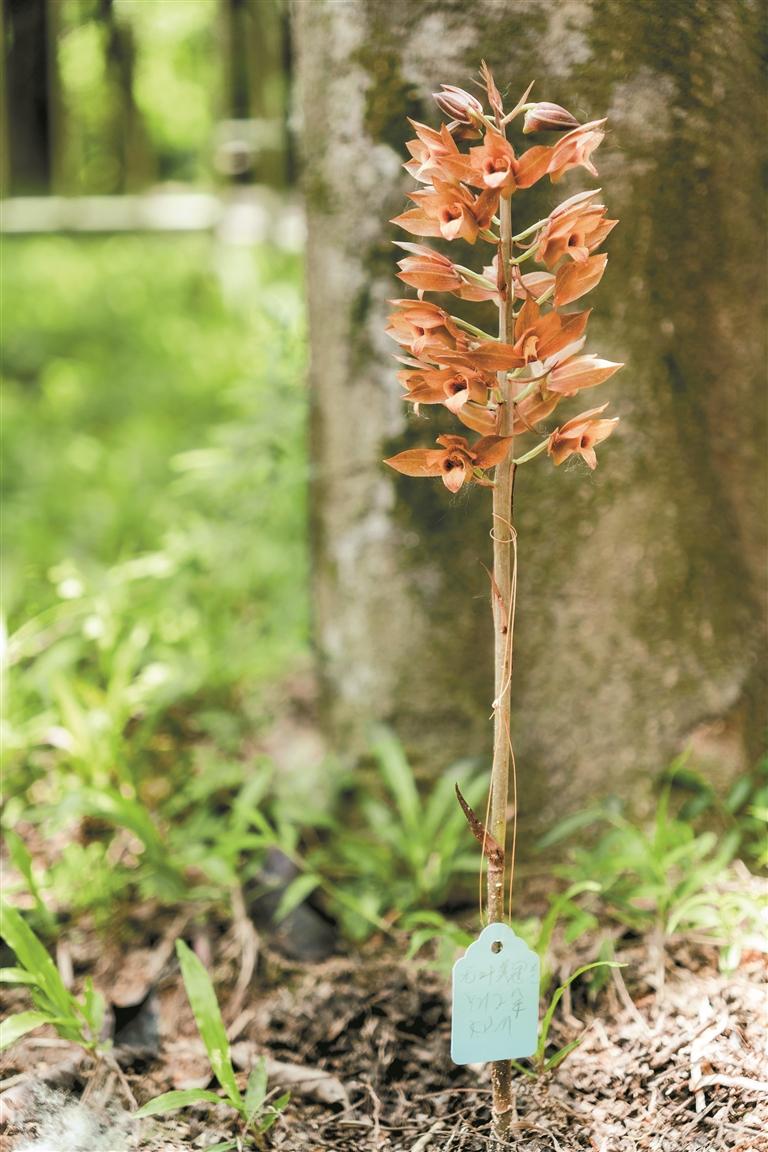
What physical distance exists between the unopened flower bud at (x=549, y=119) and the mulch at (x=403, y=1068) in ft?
4.43

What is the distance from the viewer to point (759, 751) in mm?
2203

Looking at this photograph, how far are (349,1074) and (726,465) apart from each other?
135 cm

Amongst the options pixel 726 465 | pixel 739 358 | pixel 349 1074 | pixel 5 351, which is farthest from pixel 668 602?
pixel 5 351

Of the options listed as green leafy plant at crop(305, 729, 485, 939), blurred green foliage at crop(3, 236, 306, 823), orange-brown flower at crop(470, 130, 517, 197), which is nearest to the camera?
orange-brown flower at crop(470, 130, 517, 197)

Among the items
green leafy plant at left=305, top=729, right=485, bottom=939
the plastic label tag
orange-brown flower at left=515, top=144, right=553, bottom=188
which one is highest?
orange-brown flower at left=515, top=144, right=553, bottom=188

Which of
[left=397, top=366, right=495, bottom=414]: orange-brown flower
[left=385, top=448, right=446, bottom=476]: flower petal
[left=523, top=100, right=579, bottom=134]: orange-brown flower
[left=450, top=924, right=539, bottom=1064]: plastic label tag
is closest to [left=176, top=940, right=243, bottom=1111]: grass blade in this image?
[left=450, top=924, right=539, bottom=1064]: plastic label tag

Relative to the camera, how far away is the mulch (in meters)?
1.50

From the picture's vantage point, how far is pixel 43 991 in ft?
5.80

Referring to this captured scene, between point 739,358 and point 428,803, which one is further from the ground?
point 739,358

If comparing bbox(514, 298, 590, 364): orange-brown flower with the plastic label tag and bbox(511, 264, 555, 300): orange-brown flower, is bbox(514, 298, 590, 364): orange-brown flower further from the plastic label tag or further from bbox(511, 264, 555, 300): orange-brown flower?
the plastic label tag

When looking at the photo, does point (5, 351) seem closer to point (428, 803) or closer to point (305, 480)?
point (305, 480)

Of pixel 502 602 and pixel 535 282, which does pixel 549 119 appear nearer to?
pixel 535 282

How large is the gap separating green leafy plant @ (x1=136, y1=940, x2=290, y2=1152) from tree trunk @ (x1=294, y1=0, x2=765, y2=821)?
30.0 inches

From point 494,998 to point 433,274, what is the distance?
3.07 ft
